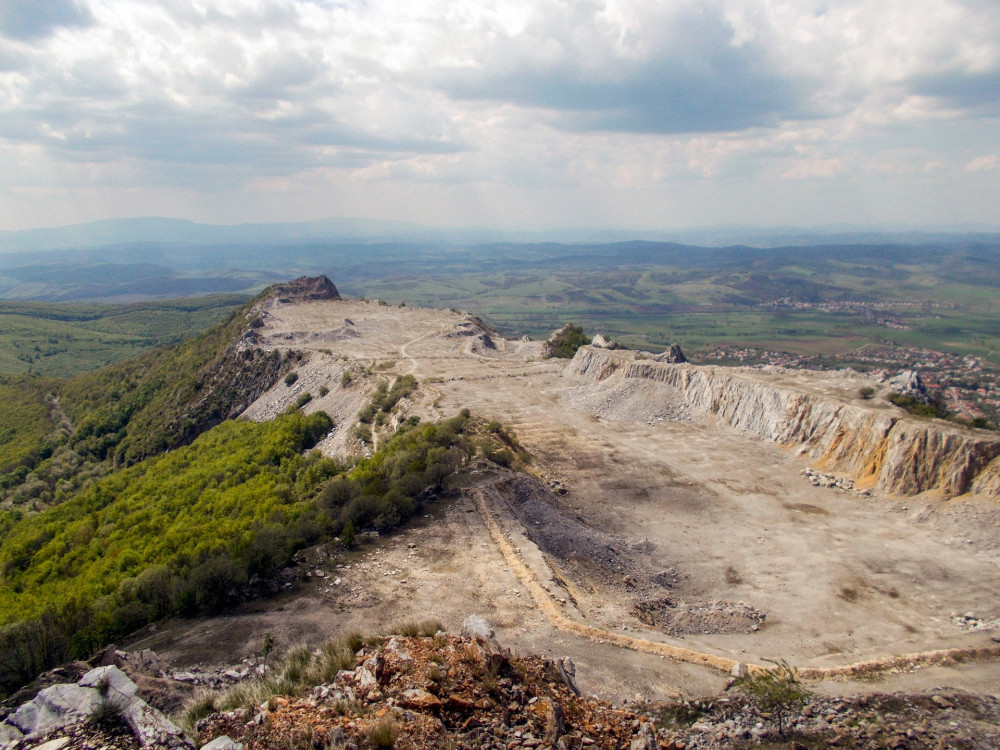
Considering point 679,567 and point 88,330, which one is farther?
point 88,330

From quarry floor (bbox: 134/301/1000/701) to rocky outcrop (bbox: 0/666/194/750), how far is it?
4.29 metres

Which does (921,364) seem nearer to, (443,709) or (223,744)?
(443,709)

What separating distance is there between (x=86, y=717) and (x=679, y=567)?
63.2 ft

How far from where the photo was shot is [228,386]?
190ft

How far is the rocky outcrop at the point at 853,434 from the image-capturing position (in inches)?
1048

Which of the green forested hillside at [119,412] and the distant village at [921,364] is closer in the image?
the green forested hillside at [119,412]

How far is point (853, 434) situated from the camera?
31.5m

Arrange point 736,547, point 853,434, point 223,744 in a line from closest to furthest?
point 223,744
point 736,547
point 853,434

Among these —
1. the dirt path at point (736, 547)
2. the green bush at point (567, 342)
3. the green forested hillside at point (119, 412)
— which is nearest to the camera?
the dirt path at point (736, 547)

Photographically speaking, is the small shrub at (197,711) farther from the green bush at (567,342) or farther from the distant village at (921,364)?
the distant village at (921,364)

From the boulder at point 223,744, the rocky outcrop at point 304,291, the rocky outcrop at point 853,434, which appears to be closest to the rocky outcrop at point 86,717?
the boulder at point 223,744

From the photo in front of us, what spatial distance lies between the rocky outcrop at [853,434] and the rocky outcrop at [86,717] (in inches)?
1236

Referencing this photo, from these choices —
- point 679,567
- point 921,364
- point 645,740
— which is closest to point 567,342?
point 679,567

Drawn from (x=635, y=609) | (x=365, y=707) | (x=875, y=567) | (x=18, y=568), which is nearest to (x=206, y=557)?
(x=365, y=707)
